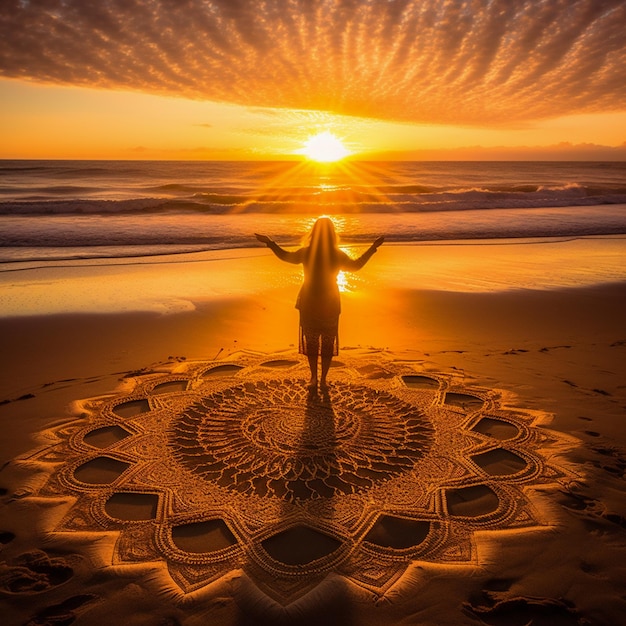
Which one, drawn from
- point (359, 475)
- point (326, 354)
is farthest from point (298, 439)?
point (326, 354)

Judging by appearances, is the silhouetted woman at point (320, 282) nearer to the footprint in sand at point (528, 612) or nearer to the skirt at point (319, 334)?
the skirt at point (319, 334)

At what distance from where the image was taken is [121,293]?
8.98 meters

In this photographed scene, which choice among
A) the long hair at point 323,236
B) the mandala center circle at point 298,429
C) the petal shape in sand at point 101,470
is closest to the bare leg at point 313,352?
the mandala center circle at point 298,429

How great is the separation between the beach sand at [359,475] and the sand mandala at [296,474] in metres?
0.02

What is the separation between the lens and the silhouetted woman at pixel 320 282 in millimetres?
4578

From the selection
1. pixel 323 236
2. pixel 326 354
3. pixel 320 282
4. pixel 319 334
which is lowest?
pixel 326 354

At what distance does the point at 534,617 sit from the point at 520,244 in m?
13.8

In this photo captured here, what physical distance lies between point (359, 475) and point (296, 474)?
482mm

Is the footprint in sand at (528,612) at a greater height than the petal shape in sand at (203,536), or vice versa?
the footprint in sand at (528,612)

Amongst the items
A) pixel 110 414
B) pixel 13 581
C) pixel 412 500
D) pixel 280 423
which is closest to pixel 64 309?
pixel 110 414

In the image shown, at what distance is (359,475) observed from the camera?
3521 mm

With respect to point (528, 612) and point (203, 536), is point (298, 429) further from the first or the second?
point (528, 612)

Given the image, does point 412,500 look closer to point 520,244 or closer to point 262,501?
point 262,501

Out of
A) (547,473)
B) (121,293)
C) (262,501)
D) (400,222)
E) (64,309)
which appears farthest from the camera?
(400,222)
